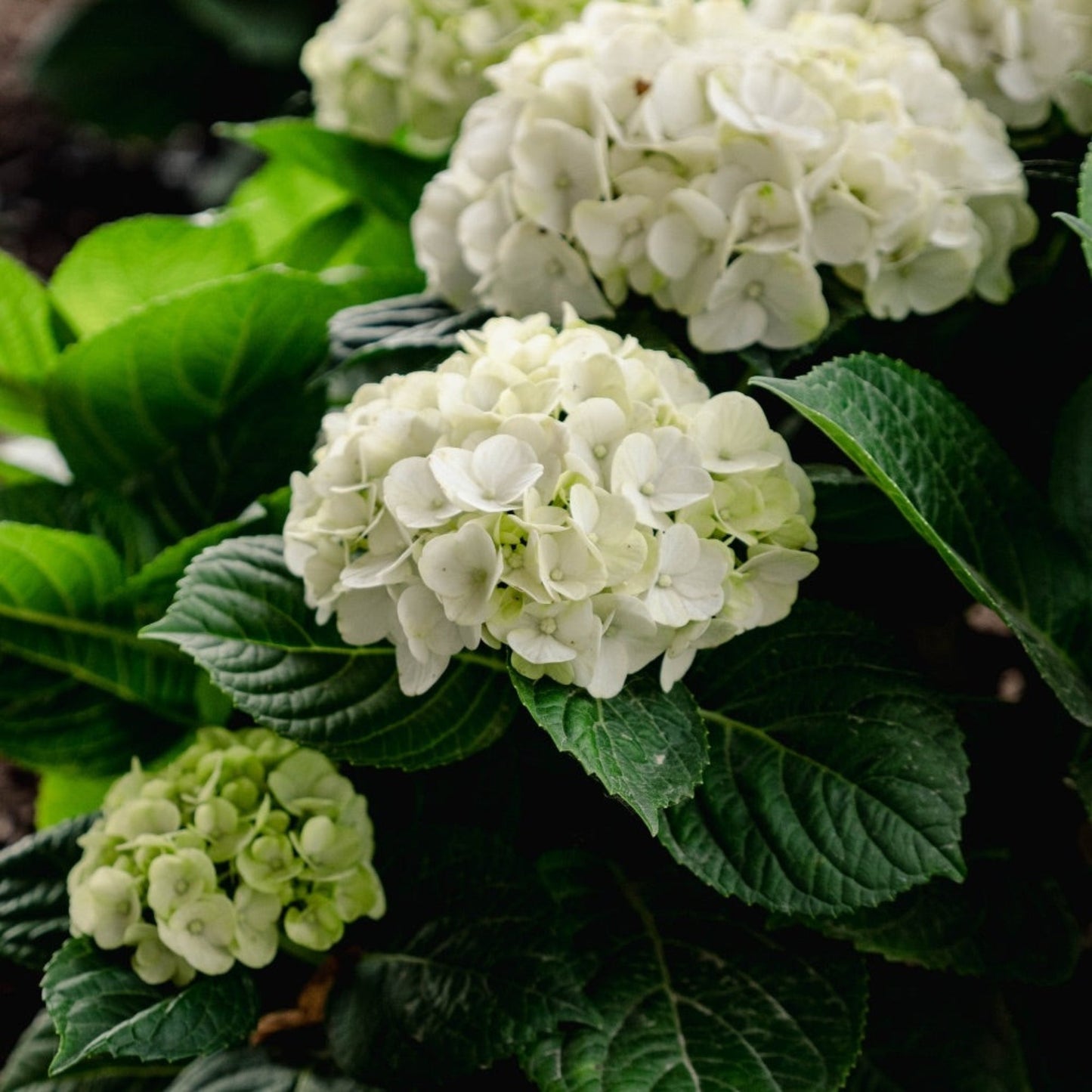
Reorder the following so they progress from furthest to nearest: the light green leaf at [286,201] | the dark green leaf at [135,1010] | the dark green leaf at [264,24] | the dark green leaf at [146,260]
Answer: the dark green leaf at [264,24], the light green leaf at [286,201], the dark green leaf at [146,260], the dark green leaf at [135,1010]

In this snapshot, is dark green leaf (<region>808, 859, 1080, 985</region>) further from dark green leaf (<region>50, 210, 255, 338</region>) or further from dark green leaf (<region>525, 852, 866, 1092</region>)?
dark green leaf (<region>50, 210, 255, 338</region>)

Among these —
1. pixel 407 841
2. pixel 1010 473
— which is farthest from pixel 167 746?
pixel 1010 473

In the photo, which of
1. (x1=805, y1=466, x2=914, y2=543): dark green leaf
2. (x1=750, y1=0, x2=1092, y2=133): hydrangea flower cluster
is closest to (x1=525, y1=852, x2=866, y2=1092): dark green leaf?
(x1=805, y1=466, x2=914, y2=543): dark green leaf

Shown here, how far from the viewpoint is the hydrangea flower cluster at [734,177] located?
733 mm

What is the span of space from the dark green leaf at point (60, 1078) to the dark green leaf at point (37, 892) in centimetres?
9

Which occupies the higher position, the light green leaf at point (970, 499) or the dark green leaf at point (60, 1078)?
the light green leaf at point (970, 499)

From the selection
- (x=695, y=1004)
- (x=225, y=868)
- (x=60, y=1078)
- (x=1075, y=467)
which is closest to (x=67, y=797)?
(x=60, y=1078)

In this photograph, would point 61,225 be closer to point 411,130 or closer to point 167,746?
point 411,130

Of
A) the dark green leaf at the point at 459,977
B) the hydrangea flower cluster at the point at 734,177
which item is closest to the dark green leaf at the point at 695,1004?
the dark green leaf at the point at 459,977

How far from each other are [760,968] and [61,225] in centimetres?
207

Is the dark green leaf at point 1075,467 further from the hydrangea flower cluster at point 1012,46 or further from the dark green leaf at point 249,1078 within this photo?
the dark green leaf at point 249,1078

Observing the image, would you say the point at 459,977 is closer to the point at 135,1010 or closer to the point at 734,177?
the point at 135,1010

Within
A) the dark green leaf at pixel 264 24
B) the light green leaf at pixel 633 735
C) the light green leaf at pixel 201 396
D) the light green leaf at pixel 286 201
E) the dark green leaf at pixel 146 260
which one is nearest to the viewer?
the light green leaf at pixel 633 735

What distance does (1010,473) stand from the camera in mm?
773
